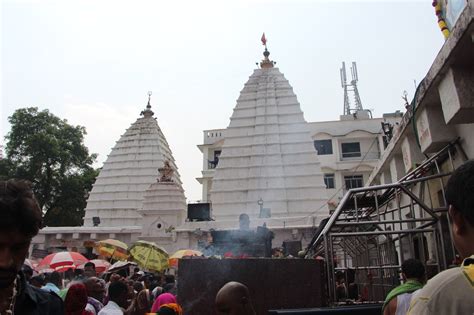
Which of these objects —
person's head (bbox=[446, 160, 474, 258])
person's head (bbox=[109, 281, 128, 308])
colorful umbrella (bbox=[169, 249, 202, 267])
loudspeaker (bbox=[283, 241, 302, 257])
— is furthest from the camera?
loudspeaker (bbox=[283, 241, 302, 257])

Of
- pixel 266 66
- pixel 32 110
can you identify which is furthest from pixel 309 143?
pixel 32 110

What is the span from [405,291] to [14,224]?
10.6ft

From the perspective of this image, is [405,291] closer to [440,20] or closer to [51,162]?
[440,20]

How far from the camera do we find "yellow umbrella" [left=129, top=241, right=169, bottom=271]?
1490 centimetres

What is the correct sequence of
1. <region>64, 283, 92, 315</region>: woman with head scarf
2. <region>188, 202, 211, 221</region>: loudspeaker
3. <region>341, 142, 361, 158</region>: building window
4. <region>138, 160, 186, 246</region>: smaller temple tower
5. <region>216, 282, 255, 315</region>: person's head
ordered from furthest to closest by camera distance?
<region>341, 142, 361, 158</region>: building window < <region>138, 160, 186, 246</region>: smaller temple tower < <region>188, 202, 211, 221</region>: loudspeaker < <region>64, 283, 92, 315</region>: woman with head scarf < <region>216, 282, 255, 315</region>: person's head

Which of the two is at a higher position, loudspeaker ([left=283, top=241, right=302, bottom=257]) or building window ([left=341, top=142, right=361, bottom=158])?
building window ([left=341, top=142, right=361, bottom=158])

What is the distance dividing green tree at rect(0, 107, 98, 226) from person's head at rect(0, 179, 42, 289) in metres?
33.0

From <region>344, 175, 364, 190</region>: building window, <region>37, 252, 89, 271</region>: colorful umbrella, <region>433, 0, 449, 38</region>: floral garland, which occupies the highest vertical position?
<region>344, 175, 364, 190</region>: building window

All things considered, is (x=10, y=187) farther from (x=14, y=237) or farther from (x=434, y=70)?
(x=434, y=70)

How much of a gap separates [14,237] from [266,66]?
98.9ft

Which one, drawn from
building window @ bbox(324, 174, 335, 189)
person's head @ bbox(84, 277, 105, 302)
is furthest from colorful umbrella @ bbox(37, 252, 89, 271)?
building window @ bbox(324, 174, 335, 189)

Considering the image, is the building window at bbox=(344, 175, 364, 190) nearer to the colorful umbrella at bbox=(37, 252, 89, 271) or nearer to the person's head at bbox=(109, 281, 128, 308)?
the colorful umbrella at bbox=(37, 252, 89, 271)

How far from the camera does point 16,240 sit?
5.28 feet

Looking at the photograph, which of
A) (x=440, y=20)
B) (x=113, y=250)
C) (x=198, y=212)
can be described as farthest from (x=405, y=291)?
(x=198, y=212)
